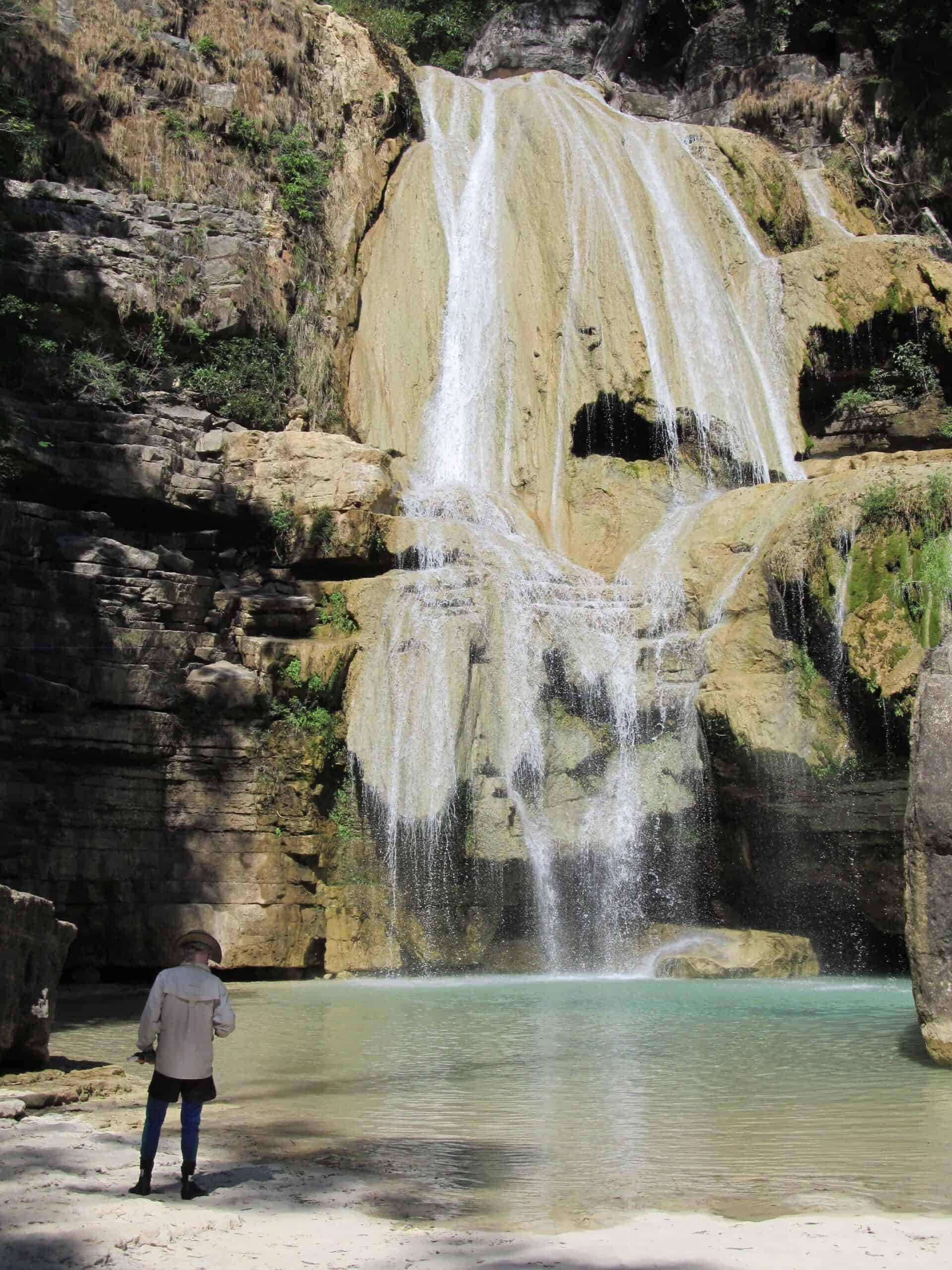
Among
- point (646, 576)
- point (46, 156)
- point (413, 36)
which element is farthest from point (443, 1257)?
point (413, 36)

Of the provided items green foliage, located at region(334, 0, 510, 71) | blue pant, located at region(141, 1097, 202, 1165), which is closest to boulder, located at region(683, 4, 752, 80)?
green foliage, located at region(334, 0, 510, 71)

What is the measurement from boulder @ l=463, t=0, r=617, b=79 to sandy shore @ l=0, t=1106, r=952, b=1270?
1389 inches

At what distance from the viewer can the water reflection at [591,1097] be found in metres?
6.09

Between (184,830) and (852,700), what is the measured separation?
27.9ft

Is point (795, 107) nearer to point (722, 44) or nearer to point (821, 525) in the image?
point (722, 44)

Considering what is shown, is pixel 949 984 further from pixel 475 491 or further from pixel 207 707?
pixel 475 491

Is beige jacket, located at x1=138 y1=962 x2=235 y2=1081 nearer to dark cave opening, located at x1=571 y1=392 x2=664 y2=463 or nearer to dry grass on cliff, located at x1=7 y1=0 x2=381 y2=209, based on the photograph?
dark cave opening, located at x1=571 y1=392 x2=664 y2=463

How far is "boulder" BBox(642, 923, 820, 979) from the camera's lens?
15883 mm

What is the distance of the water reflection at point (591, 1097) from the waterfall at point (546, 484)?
3.22 metres

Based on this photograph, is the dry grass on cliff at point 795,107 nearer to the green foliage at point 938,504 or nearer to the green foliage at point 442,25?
the green foliage at point 442,25

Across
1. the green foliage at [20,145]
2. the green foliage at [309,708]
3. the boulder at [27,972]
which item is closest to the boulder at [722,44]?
the green foliage at [20,145]

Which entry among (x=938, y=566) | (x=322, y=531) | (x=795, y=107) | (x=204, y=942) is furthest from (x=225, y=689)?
(x=795, y=107)

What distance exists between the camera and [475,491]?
2202 cm

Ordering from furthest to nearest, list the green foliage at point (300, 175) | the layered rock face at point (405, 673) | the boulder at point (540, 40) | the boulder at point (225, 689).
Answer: the boulder at point (540, 40) → the green foliage at point (300, 175) → the boulder at point (225, 689) → the layered rock face at point (405, 673)
